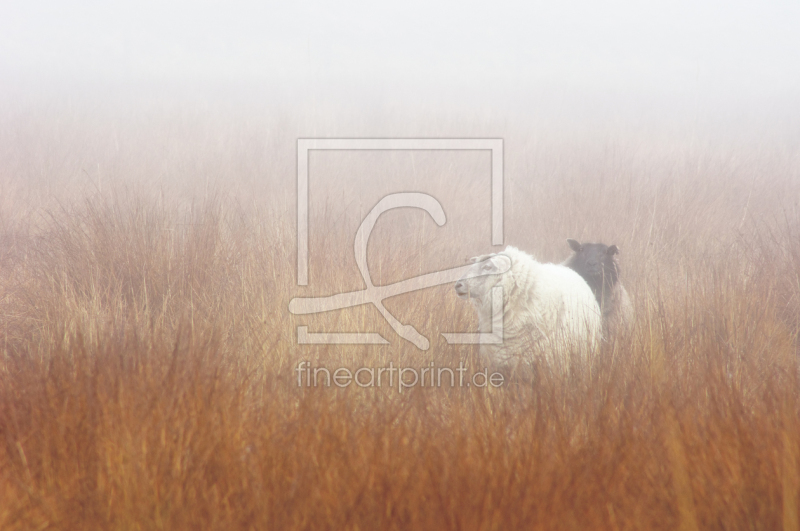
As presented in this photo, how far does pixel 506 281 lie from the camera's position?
3.38 metres

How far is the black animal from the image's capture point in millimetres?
3877

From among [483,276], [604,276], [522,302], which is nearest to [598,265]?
[604,276]

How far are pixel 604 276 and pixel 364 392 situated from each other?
2.05 m

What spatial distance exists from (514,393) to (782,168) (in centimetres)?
780

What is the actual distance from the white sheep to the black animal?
41 centimetres

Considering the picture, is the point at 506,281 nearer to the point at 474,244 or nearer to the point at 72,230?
the point at 474,244

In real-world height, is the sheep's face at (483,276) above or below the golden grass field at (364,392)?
above

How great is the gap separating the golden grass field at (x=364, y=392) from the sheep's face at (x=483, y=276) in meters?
0.35

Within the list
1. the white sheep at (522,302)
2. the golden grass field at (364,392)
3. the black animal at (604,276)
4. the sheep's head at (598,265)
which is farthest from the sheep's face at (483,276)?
the sheep's head at (598,265)

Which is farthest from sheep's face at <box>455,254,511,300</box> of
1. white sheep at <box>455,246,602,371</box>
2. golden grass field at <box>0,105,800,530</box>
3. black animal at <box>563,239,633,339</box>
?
black animal at <box>563,239,633,339</box>

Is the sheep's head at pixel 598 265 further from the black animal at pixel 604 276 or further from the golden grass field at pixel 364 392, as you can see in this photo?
the golden grass field at pixel 364 392

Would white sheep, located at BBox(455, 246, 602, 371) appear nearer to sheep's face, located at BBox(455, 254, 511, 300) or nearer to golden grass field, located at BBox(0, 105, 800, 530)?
sheep's face, located at BBox(455, 254, 511, 300)

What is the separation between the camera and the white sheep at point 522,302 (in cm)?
329

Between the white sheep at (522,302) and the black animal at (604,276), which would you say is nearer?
the white sheep at (522,302)
